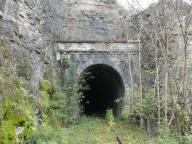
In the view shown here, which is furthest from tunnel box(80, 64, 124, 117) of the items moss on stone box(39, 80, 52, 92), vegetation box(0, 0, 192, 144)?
moss on stone box(39, 80, 52, 92)

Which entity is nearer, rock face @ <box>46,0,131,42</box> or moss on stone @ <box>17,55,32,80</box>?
moss on stone @ <box>17,55,32,80</box>

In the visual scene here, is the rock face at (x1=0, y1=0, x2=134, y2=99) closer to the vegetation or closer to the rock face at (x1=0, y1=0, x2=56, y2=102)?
the rock face at (x1=0, y1=0, x2=56, y2=102)

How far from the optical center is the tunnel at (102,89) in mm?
17438

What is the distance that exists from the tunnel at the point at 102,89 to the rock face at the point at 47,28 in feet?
5.59

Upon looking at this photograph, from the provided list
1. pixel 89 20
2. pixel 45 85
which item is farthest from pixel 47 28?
pixel 89 20

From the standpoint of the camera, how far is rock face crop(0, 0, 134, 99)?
8641 mm

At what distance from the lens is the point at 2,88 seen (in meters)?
6.68

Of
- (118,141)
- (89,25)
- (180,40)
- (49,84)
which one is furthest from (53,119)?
(89,25)

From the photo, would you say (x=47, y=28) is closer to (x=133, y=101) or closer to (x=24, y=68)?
(x=133, y=101)

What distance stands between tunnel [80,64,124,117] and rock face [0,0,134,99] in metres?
1.71

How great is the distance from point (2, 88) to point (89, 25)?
11969 mm

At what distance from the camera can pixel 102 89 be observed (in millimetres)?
23641

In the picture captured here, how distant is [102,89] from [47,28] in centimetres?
1007

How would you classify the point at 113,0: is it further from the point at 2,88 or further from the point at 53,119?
the point at 2,88
